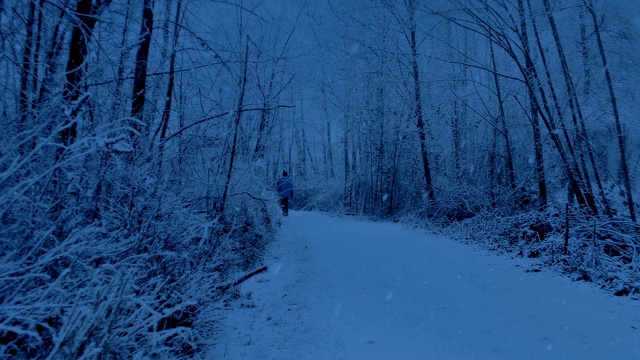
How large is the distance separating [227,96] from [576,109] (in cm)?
739

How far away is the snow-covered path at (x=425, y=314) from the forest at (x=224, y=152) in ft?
1.73

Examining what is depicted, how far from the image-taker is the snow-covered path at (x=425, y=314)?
10.5 ft

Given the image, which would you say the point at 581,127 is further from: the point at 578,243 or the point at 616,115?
the point at 578,243

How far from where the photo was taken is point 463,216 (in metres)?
10.4

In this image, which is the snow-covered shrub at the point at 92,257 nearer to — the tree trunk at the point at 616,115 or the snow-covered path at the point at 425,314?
the snow-covered path at the point at 425,314

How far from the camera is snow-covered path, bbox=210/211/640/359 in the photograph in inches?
126

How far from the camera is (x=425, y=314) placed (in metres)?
3.97

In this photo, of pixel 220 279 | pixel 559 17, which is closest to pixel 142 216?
pixel 220 279

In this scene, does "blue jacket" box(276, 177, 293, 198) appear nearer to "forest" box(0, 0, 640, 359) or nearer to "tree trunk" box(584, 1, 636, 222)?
"forest" box(0, 0, 640, 359)

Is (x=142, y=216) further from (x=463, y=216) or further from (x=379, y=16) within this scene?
(x=379, y=16)

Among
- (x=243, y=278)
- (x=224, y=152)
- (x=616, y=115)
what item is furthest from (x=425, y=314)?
(x=616, y=115)

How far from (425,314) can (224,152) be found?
4.03 m

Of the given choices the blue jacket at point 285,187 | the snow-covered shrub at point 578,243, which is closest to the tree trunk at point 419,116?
the snow-covered shrub at point 578,243

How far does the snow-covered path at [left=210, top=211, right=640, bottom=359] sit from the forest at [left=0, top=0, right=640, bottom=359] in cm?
53
